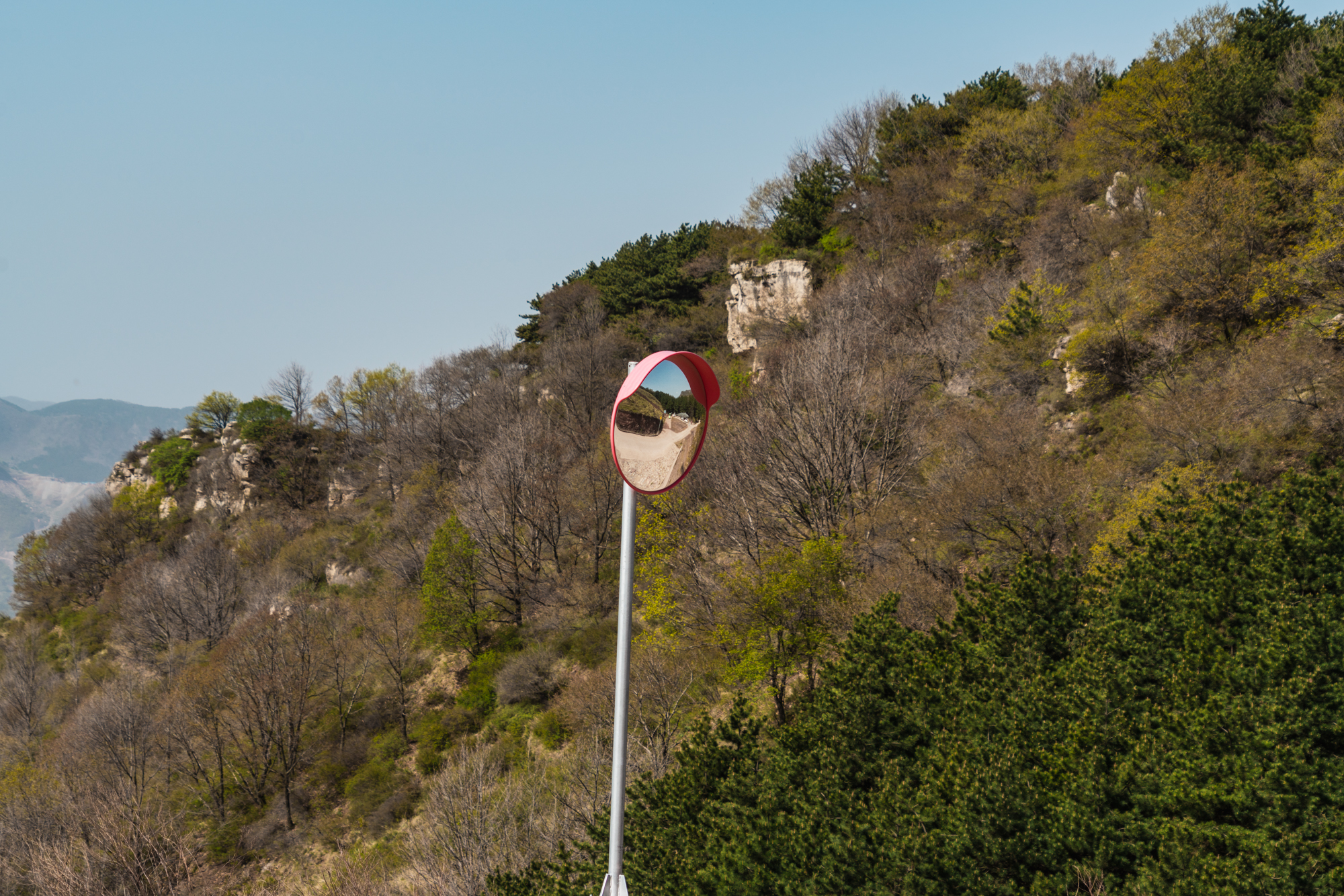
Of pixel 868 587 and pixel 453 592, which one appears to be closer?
pixel 868 587

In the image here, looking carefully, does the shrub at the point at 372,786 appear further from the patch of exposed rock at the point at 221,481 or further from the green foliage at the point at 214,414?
the green foliage at the point at 214,414

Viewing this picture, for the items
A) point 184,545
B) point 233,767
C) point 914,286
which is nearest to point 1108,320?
point 914,286

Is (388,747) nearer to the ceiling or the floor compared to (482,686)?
nearer to the floor

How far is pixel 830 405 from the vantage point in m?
21.8

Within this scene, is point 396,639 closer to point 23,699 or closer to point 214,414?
point 23,699

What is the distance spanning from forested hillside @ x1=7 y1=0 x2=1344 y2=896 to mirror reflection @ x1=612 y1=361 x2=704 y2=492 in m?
6.62

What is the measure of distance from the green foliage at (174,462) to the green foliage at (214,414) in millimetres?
2050

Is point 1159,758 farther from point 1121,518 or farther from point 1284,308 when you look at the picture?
point 1284,308

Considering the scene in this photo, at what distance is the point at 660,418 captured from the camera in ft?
8.23

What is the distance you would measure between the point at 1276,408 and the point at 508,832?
59.4 ft

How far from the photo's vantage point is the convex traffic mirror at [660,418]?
240cm

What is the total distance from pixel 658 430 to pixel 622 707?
1.03 metres

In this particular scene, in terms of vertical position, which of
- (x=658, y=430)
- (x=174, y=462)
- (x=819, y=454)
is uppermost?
(x=174, y=462)

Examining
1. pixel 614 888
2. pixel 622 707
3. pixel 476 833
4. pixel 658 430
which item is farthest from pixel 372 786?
pixel 658 430
